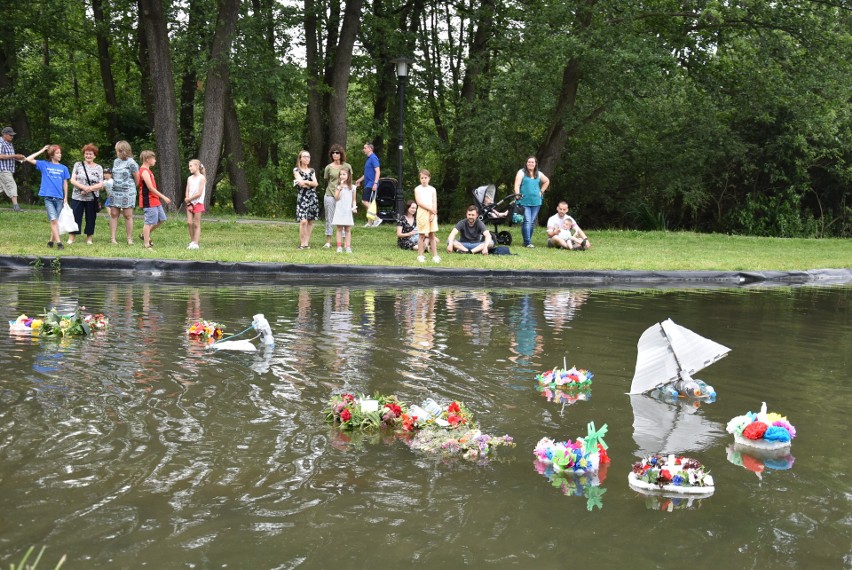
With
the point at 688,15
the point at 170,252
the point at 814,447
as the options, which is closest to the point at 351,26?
the point at 688,15

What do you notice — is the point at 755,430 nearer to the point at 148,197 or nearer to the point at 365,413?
the point at 365,413

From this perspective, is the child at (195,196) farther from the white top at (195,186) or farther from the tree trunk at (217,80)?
the tree trunk at (217,80)

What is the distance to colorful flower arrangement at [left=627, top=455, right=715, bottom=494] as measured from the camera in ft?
14.3

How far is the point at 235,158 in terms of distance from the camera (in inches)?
1122

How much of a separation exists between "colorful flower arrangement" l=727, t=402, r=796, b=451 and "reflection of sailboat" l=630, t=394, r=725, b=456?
194 millimetres

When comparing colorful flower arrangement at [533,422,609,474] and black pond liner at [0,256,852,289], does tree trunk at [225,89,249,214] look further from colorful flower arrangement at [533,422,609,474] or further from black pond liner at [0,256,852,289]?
colorful flower arrangement at [533,422,609,474]

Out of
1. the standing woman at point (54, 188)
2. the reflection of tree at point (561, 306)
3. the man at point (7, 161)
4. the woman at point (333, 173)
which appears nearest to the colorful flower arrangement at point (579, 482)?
the reflection of tree at point (561, 306)

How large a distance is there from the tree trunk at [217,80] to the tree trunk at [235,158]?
458 centimetres

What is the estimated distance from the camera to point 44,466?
4414 millimetres

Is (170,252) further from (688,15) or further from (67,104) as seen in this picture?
(67,104)

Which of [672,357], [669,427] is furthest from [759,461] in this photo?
[672,357]

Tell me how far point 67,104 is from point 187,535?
1432 inches

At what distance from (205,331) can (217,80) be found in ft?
51.8

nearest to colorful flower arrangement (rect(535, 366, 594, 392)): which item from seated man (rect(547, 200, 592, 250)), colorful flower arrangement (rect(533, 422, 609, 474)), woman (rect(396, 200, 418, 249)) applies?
colorful flower arrangement (rect(533, 422, 609, 474))
